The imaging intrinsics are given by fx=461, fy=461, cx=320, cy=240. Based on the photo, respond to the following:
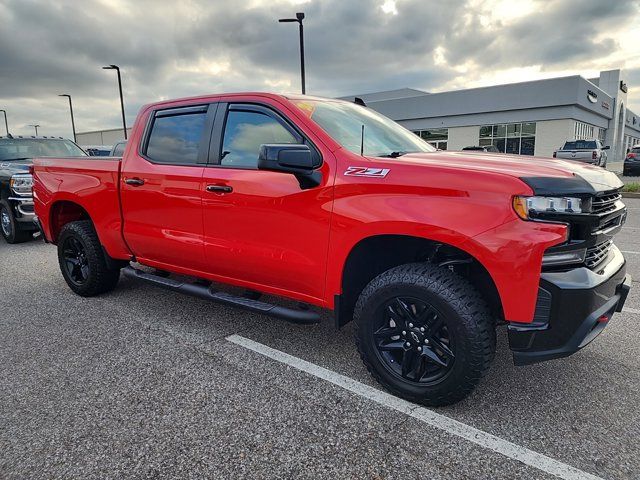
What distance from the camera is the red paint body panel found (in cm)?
237

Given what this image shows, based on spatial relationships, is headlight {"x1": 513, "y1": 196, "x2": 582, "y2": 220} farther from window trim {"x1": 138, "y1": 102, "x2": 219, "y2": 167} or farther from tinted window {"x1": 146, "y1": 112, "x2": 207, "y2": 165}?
tinted window {"x1": 146, "y1": 112, "x2": 207, "y2": 165}

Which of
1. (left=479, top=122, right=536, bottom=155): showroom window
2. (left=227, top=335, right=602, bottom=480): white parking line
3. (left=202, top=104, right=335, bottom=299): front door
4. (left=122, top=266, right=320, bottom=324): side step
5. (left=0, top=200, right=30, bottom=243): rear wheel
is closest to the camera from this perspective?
(left=227, top=335, right=602, bottom=480): white parking line

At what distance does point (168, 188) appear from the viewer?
3.76 metres

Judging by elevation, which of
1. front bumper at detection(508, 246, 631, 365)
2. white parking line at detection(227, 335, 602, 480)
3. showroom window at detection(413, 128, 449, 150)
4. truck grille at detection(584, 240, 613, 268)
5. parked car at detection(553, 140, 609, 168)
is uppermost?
showroom window at detection(413, 128, 449, 150)

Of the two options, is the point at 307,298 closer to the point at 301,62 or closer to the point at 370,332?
the point at 370,332

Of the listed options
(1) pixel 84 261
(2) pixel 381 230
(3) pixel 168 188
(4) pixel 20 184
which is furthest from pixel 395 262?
(4) pixel 20 184

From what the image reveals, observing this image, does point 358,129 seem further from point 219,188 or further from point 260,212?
point 219,188

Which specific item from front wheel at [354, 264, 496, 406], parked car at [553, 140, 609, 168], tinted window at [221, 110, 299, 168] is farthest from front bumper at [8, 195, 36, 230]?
parked car at [553, 140, 609, 168]

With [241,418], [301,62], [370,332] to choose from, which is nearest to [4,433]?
[241,418]

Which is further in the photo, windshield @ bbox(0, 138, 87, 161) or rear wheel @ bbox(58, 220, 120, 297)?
windshield @ bbox(0, 138, 87, 161)

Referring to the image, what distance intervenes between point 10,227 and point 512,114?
32.2 metres

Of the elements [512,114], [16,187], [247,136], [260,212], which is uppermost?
[512,114]

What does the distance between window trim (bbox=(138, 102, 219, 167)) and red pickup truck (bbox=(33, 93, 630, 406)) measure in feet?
0.05

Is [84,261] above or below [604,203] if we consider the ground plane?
below
